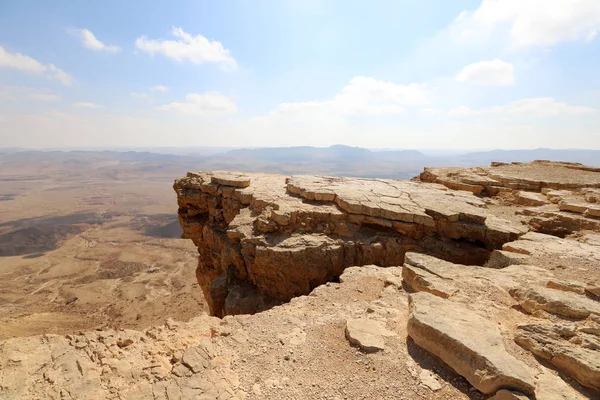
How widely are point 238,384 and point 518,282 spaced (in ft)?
16.8

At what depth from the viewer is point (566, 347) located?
10.9 ft

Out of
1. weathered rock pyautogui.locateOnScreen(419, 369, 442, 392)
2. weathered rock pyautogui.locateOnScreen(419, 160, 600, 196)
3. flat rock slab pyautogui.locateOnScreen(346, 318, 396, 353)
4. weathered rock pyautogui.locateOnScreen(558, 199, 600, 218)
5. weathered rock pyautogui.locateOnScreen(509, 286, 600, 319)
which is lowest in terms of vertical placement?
weathered rock pyautogui.locateOnScreen(419, 369, 442, 392)

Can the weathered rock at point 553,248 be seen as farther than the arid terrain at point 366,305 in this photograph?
Yes

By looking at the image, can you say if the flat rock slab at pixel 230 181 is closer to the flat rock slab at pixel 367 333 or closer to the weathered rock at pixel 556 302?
the flat rock slab at pixel 367 333

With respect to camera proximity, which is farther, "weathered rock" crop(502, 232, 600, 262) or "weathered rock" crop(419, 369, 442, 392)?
"weathered rock" crop(502, 232, 600, 262)

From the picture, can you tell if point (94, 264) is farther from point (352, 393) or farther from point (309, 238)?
point (352, 393)

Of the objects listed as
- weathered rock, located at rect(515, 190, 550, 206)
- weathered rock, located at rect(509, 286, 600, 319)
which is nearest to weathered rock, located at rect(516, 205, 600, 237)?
weathered rock, located at rect(515, 190, 550, 206)

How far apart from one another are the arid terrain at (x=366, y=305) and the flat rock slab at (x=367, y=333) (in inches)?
1.0

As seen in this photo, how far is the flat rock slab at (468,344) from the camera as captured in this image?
2863mm

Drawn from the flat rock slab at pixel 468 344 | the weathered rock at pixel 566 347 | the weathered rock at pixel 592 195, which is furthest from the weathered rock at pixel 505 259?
the weathered rock at pixel 592 195

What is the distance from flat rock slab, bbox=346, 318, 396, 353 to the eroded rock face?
3.80m

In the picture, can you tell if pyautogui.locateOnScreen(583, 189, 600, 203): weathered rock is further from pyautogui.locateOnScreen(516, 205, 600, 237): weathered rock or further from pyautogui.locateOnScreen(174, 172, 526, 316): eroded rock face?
pyautogui.locateOnScreen(174, 172, 526, 316): eroded rock face

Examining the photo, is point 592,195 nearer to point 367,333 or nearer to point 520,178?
point 520,178

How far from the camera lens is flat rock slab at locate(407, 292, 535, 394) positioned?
9.39 feet
